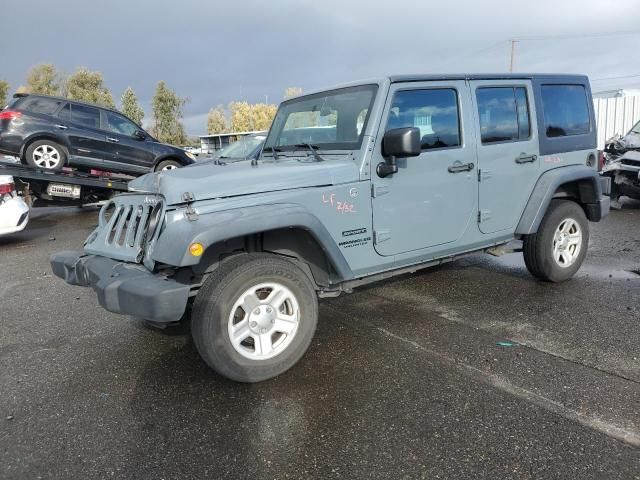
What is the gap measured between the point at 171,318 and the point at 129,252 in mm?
740

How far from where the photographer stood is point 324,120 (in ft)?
13.3

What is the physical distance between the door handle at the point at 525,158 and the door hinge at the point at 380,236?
5.38 ft

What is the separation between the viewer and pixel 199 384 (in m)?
3.23

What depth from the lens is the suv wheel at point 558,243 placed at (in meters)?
4.84

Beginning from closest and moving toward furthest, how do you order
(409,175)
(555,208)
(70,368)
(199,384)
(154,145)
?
(199,384) < (70,368) < (409,175) < (555,208) < (154,145)

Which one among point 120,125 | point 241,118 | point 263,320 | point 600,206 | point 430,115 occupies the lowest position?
point 263,320

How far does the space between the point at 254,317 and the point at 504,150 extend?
2.72 metres

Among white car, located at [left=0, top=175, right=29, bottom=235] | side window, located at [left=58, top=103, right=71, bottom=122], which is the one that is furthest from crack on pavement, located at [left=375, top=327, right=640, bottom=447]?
side window, located at [left=58, top=103, right=71, bottom=122]

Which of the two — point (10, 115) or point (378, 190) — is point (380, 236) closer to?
point (378, 190)

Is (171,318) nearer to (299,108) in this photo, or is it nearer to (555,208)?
(299,108)

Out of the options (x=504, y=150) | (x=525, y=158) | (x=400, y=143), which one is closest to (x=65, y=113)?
(x=400, y=143)

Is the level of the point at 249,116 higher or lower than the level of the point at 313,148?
higher

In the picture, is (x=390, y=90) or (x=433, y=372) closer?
(x=433, y=372)

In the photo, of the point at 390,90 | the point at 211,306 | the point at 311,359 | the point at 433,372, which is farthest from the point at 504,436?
the point at 390,90
